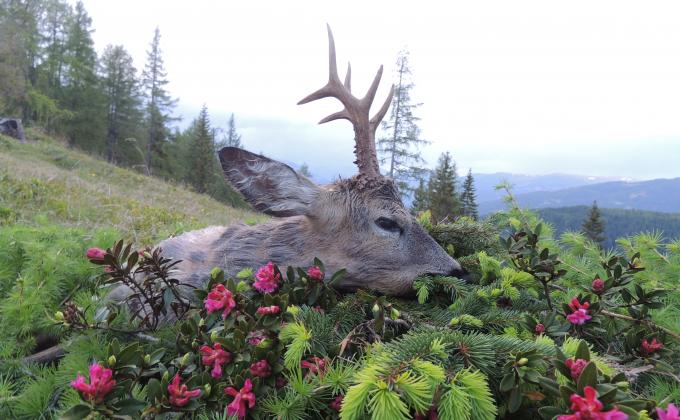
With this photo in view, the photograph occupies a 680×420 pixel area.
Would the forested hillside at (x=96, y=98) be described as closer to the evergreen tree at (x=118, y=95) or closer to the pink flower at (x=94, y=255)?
the evergreen tree at (x=118, y=95)

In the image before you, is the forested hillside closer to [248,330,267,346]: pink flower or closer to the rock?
the rock

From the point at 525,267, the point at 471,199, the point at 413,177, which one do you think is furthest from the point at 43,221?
the point at 413,177

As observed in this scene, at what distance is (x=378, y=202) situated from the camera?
3.17 m

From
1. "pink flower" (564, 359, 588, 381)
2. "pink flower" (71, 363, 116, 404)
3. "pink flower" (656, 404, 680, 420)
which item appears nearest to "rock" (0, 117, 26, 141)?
"pink flower" (71, 363, 116, 404)

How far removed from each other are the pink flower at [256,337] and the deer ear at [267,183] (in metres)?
1.60

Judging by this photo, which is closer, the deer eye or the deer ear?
the deer eye

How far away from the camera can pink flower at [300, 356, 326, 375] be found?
1.48 m

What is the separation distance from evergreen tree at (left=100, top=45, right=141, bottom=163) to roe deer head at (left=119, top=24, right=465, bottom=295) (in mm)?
44785

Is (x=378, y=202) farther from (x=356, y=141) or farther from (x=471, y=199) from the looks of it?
(x=471, y=199)

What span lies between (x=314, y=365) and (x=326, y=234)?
1.67 metres

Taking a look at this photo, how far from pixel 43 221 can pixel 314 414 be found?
4.12m

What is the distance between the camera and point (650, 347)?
5.32 feet

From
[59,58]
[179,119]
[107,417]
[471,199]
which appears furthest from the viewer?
[179,119]

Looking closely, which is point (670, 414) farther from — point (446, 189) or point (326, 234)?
point (446, 189)
